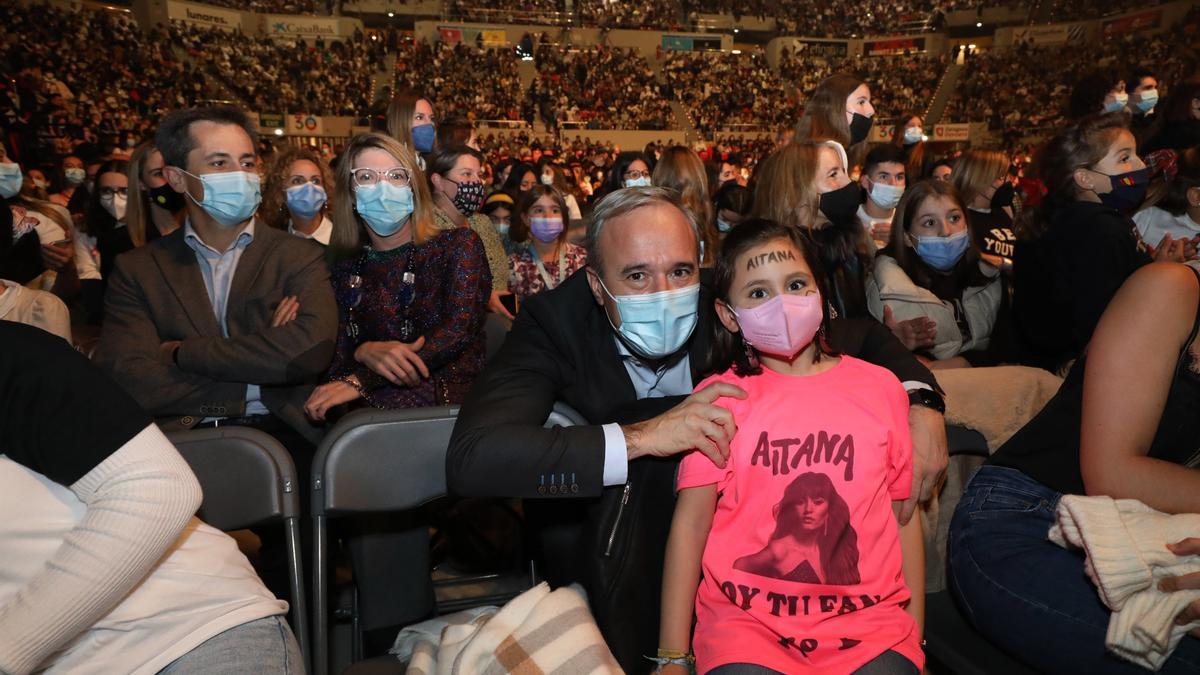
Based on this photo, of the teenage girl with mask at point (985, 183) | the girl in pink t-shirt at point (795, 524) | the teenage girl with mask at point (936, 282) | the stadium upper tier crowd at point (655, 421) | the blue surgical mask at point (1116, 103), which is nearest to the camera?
the stadium upper tier crowd at point (655, 421)

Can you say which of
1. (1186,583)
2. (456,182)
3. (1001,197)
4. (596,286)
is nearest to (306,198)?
→ (456,182)

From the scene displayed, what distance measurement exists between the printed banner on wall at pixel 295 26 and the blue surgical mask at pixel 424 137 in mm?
23438

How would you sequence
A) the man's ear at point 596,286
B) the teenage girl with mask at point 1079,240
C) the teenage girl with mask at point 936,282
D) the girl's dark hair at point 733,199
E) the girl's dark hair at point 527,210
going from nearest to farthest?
the man's ear at point 596,286 < the teenage girl with mask at point 1079,240 < the teenage girl with mask at point 936,282 < the girl's dark hair at point 527,210 < the girl's dark hair at point 733,199

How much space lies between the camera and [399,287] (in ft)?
9.41

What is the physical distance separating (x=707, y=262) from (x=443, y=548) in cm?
195

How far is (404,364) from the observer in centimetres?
262

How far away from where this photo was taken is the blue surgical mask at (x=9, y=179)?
11.4 ft

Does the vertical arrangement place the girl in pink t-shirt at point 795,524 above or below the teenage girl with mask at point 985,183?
below

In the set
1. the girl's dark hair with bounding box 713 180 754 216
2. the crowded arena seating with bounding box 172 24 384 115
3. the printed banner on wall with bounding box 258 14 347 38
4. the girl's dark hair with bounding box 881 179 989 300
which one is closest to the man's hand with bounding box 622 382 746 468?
the girl's dark hair with bounding box 881 179 989 300

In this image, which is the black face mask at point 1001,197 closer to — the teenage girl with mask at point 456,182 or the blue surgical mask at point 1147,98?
the blue surgical mask at point 1147,98

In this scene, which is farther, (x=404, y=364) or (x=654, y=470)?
(x=404, y=364)

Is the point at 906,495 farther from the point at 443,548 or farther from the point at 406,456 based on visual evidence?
the point at 443,548

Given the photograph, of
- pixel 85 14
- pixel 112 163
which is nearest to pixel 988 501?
pixel 112 163

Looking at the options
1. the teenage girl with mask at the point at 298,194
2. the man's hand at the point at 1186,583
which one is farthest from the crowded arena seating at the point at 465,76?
the man's hand at the point at 1186,583
